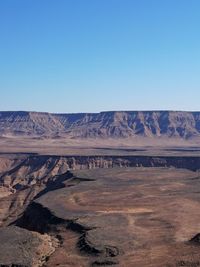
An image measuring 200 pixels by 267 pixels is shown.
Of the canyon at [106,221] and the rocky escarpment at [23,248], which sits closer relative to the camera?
the rocky escarpment at [23,248]

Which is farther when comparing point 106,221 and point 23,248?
point 106,221

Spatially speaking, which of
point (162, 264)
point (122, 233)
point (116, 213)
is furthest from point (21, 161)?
point (162, 264)

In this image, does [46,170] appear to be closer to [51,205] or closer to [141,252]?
[51,205]

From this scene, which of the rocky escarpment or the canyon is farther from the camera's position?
the canyon

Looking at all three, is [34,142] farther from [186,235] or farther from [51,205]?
[186,235]

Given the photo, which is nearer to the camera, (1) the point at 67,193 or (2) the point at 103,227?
(2) the point at 103,227

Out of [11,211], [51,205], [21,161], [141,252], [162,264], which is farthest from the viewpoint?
[21,161]

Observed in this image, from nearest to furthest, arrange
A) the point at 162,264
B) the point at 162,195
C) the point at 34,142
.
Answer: the point at 162,264 → the point at 162,195 → the point at 34,142

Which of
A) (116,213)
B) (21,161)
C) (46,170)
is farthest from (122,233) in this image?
(21,161)

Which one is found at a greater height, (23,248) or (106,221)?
(106,221)
